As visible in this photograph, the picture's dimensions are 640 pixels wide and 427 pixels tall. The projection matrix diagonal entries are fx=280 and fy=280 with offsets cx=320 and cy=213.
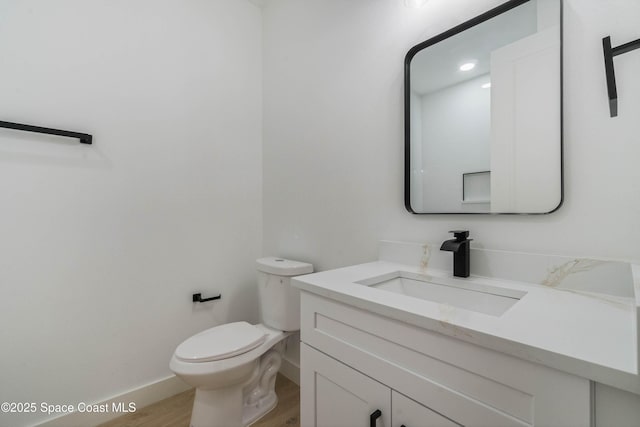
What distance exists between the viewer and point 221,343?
1.29m

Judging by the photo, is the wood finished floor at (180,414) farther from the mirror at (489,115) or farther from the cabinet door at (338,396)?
the mirror at (489,115)

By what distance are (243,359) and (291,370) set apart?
61cm

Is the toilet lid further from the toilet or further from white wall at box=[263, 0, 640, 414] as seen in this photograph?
white wall at box=[263, 0, 640, 414]

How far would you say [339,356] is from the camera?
0.83 m

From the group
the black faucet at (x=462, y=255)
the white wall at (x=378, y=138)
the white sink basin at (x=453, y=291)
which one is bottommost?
the white sink basin at (x=453, y=291)

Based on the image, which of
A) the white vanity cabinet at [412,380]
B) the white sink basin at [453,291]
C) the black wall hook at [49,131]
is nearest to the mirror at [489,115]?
the white sink basin at [453,291]

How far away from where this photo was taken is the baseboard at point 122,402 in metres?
1.30

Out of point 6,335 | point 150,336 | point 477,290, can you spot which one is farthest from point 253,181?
point 477,290

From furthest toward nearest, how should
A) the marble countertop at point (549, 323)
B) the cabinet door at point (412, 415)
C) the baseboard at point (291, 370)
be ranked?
the baseboard at point (291, 370) < the cabinet door at point (412, 415) < the marble countertop at point (549, 323)

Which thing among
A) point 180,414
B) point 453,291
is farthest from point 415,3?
point 180,414

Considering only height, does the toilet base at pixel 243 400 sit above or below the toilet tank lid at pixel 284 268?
below

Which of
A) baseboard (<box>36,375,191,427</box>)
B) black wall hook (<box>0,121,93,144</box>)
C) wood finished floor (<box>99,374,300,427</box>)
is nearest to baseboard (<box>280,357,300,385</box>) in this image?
wood finished floor (<box>99,374,300,427</box>)

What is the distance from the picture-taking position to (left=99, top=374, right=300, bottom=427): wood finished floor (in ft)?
4.56

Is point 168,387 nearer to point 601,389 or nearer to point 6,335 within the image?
point 6,335
